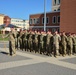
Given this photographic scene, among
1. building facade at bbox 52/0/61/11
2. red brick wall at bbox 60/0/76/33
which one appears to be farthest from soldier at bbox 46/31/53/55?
building facade at bbox 52/0/61/11

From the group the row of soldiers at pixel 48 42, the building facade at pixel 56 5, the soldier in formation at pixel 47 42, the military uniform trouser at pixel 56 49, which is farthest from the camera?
the building facade at pixel 56 5

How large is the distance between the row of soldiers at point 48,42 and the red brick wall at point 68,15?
36729 millimetres

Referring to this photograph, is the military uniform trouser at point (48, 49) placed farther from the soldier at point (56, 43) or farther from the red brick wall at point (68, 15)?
the red brick wall at point (68, 15)

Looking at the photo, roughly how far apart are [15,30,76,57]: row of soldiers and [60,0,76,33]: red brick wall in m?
36.7

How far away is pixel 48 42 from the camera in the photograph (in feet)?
56.3

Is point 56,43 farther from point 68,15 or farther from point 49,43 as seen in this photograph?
point 68,15

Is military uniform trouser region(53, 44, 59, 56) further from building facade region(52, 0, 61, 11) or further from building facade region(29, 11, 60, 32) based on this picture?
building facade region(52, 0, 61, 11)

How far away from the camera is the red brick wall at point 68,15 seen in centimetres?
5616

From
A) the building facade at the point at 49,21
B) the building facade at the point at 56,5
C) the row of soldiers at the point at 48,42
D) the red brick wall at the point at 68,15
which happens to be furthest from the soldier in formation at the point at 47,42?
the building facade at the point at 56,5

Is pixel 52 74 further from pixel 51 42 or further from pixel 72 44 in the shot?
Answer: pixel 72 44

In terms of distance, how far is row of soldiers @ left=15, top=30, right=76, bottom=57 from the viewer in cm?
1664

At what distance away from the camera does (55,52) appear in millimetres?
16375

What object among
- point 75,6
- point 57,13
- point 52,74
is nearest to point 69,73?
point 52,74

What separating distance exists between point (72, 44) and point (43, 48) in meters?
2.37
